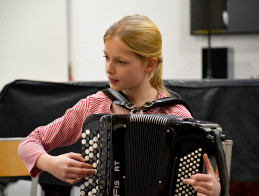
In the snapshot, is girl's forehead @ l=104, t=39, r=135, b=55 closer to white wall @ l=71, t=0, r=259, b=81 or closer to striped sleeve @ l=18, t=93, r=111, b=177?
striped sleeve @ l=18, t=93, r=111, b=177

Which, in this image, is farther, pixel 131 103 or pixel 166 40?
pixel 166 40

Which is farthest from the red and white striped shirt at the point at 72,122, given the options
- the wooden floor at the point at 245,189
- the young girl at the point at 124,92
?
the wooden floor at the point at 245,189

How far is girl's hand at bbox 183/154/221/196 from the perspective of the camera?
1.14m

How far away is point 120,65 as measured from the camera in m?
1.32

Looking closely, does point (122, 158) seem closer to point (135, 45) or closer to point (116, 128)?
point (116, 128)

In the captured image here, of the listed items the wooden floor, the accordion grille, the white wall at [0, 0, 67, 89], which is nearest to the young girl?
the accordion grille

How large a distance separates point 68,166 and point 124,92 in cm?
35

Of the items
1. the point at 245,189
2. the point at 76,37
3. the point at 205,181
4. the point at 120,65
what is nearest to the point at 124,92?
the point at 120,65

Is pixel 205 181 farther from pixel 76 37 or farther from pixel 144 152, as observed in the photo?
pixel 76 37

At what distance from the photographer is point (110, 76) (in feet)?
4.35

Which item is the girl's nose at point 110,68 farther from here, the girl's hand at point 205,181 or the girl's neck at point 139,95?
the girl's hand at point 205,181

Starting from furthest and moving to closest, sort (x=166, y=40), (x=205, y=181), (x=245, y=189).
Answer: (x=166, y=40), (x=245, y=189), (x=205, y=181)

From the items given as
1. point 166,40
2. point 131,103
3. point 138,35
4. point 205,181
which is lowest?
point 205,181

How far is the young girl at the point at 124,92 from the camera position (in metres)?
1.25
